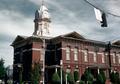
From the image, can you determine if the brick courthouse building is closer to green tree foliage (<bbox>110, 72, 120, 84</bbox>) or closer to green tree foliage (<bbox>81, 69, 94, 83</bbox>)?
green tree foliage (<bbox>110, 72, 120, 84</bbox>)

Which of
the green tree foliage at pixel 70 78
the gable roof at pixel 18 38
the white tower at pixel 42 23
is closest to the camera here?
the green tree foliage at pixel 70 78

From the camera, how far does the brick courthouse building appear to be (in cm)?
4834

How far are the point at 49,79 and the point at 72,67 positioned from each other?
4.70 meters

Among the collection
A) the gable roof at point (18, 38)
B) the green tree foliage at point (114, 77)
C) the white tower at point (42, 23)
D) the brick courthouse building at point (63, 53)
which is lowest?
the green tree foliage at point (114, 77)

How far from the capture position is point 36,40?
4869 centimetres

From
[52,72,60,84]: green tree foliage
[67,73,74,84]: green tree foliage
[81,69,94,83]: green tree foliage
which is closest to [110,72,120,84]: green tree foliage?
[81,69,94,83]: green tree foliage

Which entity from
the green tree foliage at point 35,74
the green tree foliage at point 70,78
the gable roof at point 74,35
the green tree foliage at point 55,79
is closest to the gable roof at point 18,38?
the gable roof at point 74,35

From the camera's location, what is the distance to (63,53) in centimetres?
4794

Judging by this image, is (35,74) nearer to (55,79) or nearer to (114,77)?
(55,79)

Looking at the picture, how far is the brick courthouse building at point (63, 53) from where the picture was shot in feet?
159

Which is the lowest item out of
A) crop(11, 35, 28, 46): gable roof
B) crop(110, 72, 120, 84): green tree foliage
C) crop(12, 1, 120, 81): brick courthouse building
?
crop(110, 72, 120, 84): green tree foliage

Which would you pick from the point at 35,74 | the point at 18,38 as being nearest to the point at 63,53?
the point at 35,74

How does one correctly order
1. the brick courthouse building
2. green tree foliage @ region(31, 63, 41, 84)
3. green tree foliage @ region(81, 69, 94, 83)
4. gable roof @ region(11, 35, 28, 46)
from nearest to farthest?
green tree foliage @ region(31, 63, 41, 84), green tree foliage @ region(81, 69, 94, 83), the brick courthouse building, gable roof @ region(11, 35, 28, 46)

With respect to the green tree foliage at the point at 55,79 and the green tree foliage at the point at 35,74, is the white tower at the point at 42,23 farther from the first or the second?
the green tree foliage at the point at 35,74
